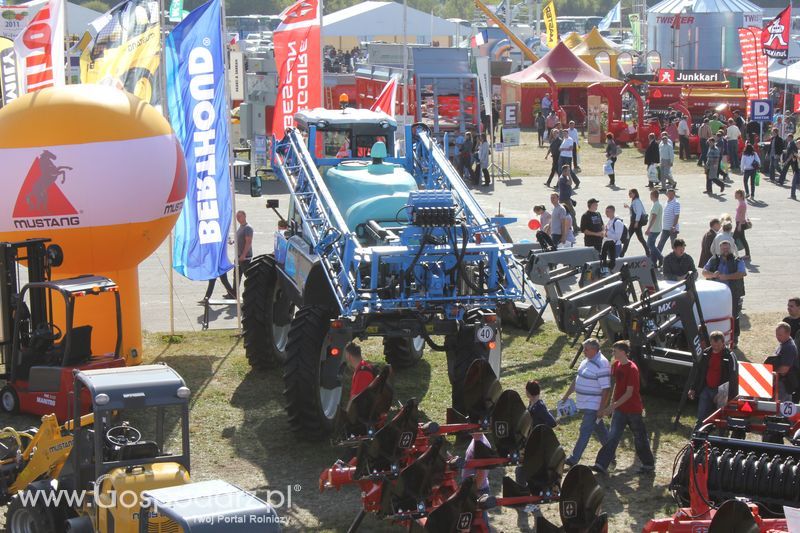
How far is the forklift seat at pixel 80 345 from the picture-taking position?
1255cm

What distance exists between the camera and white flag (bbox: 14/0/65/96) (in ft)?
59.9

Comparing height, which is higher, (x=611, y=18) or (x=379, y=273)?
(x=611, y=18)

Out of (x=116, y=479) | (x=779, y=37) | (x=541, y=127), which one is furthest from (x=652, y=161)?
(x=116, y=479)

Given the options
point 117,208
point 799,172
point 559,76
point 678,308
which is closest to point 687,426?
point 678,308

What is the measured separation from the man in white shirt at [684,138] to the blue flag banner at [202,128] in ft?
70.4

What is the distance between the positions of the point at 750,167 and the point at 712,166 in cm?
133

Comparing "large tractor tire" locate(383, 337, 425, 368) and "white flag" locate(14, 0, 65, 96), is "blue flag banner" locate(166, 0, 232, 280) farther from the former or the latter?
"white flag" locate(14, 0, 65, 96)

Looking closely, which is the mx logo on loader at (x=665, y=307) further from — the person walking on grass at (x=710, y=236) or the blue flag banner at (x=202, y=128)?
the blue flag banner at (x=202, y=128)

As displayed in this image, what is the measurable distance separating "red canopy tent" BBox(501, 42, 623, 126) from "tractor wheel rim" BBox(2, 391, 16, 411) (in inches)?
1112

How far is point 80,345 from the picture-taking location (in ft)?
41.5

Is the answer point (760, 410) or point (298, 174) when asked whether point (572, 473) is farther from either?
point (298, 174)

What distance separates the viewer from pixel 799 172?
2842 centimetres

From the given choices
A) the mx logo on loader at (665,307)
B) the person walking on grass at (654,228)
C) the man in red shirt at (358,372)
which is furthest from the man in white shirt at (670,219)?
the man in red shirt at (358,372)

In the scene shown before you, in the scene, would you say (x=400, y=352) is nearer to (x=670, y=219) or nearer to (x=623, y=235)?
(x=623, y=235)
